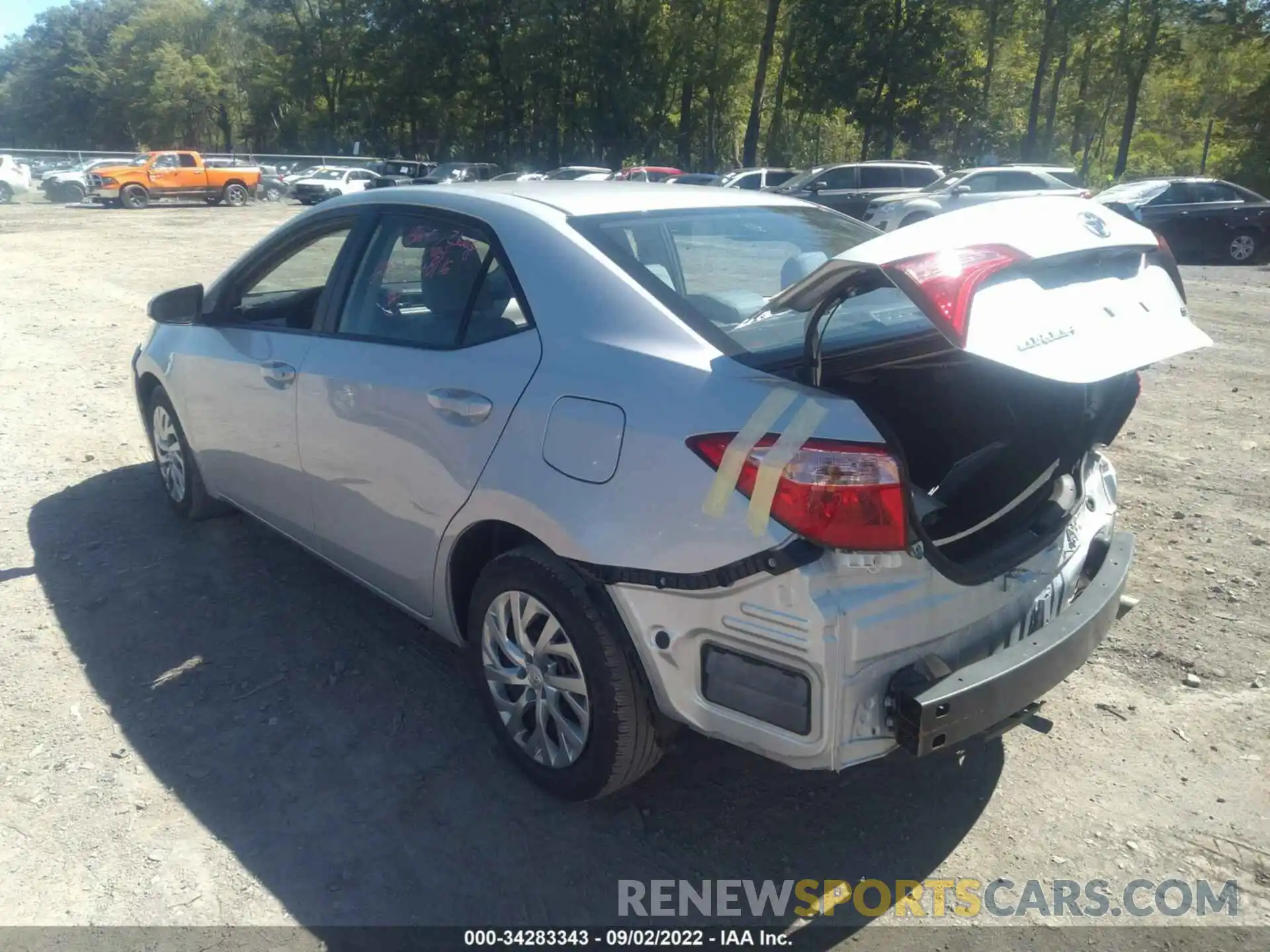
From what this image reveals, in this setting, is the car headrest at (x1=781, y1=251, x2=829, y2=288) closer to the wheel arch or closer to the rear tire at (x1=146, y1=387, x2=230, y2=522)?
the wheel arch

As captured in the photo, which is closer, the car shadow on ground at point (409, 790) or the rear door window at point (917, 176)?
the car shadow on ground at point (409, 790)

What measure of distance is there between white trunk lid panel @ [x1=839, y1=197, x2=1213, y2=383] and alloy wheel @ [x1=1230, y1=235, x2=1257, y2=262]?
60.1 ft

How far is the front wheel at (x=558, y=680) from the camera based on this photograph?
264 cm

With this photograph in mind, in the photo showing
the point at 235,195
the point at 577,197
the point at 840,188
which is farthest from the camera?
the point at 235,195

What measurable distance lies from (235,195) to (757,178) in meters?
20.6

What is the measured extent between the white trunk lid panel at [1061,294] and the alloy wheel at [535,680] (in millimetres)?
1333

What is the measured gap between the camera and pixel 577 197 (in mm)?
3326

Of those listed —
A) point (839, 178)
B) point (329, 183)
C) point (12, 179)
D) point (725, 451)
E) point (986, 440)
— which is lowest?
point (12, 179)

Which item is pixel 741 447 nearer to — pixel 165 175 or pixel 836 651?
pixel 836 651

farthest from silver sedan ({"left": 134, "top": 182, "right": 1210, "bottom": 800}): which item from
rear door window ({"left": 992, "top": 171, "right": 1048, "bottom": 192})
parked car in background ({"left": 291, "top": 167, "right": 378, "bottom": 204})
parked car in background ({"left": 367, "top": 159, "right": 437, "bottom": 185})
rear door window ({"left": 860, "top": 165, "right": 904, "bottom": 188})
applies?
parked car in background ({"left": 367, "top": 159, "right": 437, "bottom": 185})

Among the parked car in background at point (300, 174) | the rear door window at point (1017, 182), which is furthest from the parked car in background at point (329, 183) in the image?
the rear door window at point (1017, 182)

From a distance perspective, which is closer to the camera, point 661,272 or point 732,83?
point 661,272

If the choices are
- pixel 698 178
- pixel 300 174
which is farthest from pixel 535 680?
pixel 300 174

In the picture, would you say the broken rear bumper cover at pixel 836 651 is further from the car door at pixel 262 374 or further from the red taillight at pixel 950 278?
the car door at pixel 262 374
